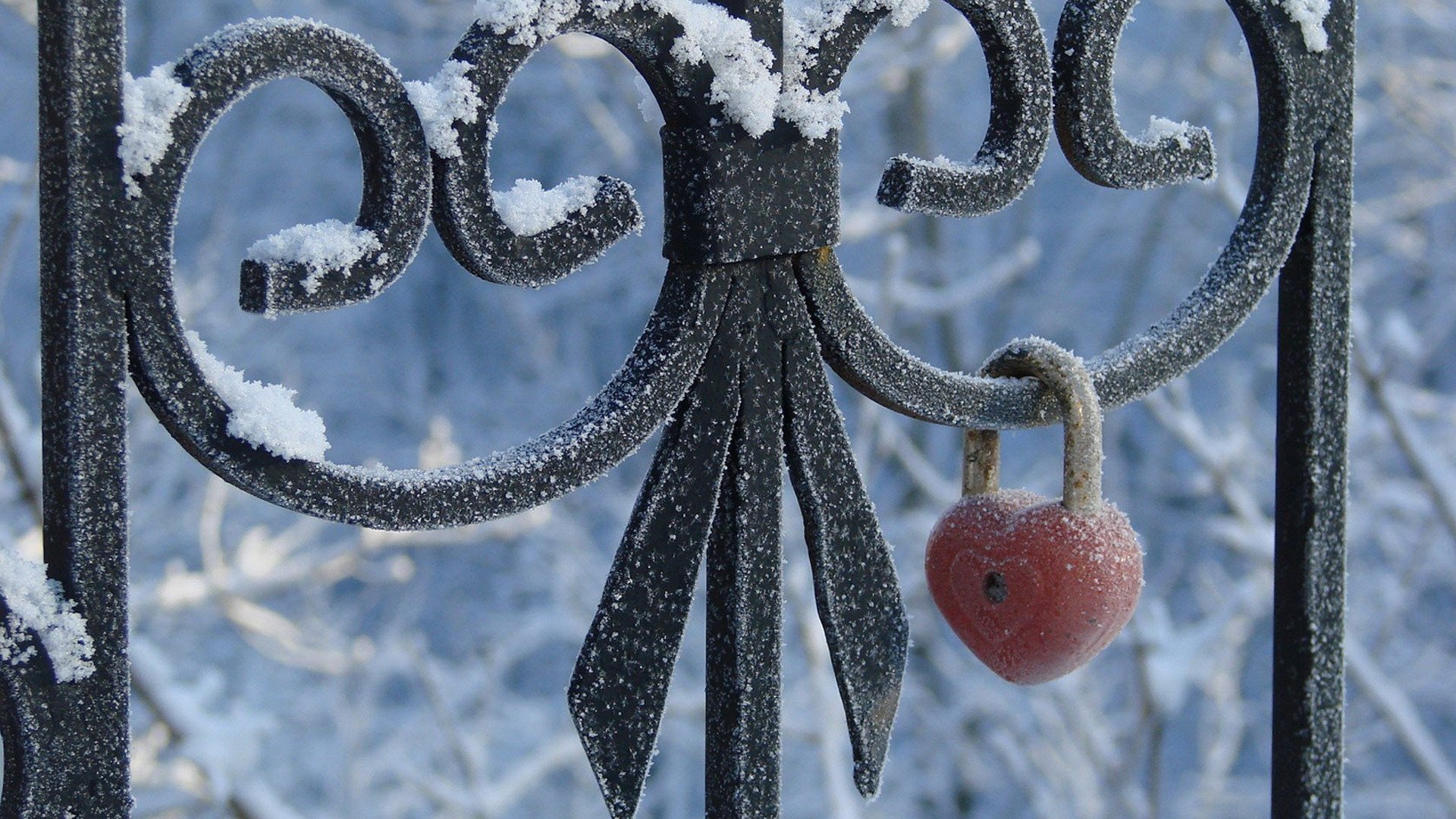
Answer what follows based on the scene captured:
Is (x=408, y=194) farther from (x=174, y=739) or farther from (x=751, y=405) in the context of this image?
(x=174, y=739)

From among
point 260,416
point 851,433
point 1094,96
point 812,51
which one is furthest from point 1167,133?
point 851,433

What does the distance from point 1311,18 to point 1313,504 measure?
23 cm

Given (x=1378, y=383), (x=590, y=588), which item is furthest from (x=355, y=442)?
(x=1378, y=383)

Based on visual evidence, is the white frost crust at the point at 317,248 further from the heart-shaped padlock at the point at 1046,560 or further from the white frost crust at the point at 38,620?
the heart-shaped padlock at the point at 1046,560

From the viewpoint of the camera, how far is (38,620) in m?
0.39

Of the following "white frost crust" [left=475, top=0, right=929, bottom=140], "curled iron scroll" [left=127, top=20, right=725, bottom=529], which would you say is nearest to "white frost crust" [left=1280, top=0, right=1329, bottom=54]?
"white frost crust" [left=475, top=0, right=929, bottom=140]

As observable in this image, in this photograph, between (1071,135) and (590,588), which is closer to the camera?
(1071,135)

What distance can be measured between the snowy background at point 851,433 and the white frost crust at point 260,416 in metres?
1.53

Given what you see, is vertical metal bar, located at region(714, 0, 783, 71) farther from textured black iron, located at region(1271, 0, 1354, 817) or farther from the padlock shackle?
textured black iron, located at region(1271, 0, 1354, 817)

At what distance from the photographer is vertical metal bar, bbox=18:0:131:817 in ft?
1.22

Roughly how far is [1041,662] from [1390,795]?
357 cm

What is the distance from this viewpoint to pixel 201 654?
3.63 meters

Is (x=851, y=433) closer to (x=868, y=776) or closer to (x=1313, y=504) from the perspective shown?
(x=1313, y=504)

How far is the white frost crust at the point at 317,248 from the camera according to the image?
0.40m
